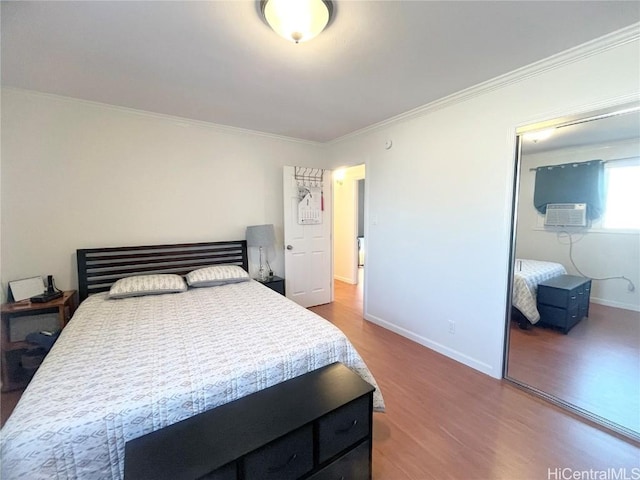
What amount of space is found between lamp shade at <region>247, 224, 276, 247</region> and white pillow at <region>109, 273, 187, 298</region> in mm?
971

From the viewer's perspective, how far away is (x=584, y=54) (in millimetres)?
1772

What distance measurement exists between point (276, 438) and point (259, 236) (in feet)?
8.43

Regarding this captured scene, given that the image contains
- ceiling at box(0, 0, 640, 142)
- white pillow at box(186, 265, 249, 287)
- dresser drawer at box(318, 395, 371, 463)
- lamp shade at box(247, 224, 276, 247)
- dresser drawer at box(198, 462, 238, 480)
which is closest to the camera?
dresser drawer at box(198, 462, 238, 480)

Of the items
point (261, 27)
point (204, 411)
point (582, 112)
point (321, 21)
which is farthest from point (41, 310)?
point (582, 112)

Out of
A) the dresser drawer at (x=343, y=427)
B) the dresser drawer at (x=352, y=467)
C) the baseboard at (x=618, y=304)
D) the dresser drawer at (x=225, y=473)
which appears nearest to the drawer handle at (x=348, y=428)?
the dresser drawer at (x=343, y=427)

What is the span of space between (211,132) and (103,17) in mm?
1817

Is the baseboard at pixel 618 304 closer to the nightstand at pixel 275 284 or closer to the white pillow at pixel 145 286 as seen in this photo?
the nightstand at pixel 275 284

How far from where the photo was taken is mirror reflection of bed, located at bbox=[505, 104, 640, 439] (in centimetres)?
192

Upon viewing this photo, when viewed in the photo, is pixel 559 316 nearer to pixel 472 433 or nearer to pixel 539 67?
pixel 472 433

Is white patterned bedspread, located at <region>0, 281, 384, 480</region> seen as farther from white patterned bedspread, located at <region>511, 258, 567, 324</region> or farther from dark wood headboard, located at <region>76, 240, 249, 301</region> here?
white patterned bedspread, located at <region>511, 258, 567, 324</region>

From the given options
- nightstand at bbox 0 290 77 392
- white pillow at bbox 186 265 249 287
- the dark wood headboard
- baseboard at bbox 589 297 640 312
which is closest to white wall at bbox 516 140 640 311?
baseboard at bbox 589 297 640 312

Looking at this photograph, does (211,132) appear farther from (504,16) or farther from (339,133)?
(504,16)

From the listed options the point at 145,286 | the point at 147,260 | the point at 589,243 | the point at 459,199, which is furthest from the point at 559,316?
the point at 147,260

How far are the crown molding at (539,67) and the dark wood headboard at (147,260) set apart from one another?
8.49 feet
